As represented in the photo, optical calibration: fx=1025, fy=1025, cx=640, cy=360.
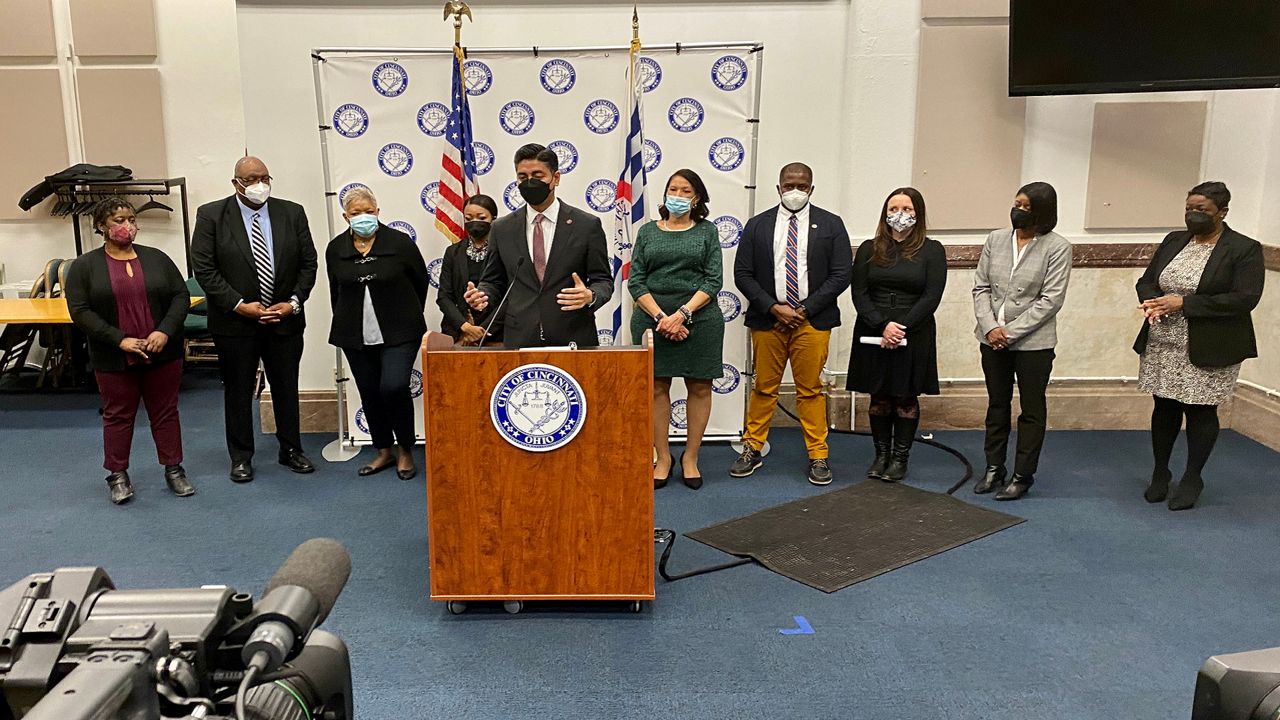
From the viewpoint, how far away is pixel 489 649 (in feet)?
11.4

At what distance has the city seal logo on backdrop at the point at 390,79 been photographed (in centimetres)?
564

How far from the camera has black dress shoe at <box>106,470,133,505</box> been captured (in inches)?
197

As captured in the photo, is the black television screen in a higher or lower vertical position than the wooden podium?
higher

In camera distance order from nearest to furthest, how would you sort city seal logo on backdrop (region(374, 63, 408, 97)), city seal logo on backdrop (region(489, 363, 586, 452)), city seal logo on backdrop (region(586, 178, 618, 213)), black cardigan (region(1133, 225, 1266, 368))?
city seal logo on backdrop (region(489, 363, 586, 452)) → black cardigan (region(1133, 225, 1266, 368)) → city seal logo on backdrop (region(374, 63, 408, 97)) → city seal logo on backdrop (region(586, 178, 618, 213))

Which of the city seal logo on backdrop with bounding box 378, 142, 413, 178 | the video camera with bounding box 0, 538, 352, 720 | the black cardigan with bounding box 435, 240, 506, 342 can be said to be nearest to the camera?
the video camera with bounding box 0, 538, 352, 720

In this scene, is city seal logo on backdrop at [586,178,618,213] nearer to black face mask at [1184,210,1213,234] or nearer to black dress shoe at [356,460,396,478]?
black dress shoe at [356,460,396,478]

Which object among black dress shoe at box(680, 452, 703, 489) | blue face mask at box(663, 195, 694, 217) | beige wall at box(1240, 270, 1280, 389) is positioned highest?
blue face mask at box(663, 195, 694, 217)

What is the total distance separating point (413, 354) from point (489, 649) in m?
2.31

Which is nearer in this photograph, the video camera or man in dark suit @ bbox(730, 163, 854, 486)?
the video camera

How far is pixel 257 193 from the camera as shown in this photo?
5195mm

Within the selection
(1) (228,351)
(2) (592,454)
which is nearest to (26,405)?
(1) (228,351)

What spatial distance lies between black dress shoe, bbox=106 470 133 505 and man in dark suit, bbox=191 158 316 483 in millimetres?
504

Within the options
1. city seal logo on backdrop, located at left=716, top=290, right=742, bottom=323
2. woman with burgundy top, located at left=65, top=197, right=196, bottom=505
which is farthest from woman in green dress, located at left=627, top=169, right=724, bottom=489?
woman with burgundy top, located at left=65, top=197, right=196, bottom=505

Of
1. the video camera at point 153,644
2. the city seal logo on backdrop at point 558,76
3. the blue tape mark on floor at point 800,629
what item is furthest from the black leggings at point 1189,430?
the video camera at point 153,644
